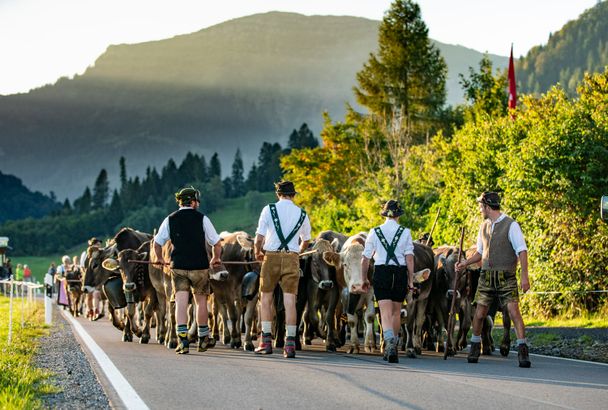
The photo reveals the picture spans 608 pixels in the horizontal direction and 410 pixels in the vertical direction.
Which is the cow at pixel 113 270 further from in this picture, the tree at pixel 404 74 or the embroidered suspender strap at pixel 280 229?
the tree at pixel 404 74

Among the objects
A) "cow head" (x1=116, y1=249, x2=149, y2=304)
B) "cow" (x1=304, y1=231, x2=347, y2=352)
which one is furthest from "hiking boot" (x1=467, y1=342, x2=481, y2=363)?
"cow head" (x1=116, y1=249, x2=149, y2=304)

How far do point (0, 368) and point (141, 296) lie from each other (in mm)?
6634

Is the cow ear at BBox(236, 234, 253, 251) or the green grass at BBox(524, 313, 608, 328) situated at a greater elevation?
the cow ear at BBox(236, 234, 253, 251)

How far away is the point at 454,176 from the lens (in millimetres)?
33969

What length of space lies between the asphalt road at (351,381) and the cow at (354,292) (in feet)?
1.69

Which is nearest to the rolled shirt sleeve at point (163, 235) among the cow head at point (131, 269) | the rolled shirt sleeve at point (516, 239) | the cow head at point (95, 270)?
the cow head at point (131, 269)

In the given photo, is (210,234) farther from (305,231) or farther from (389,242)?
(389,242)

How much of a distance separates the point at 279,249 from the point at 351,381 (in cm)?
416

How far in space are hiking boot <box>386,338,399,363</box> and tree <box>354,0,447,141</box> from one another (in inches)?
2391

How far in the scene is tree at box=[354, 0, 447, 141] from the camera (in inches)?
2970

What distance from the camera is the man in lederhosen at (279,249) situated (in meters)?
15.5

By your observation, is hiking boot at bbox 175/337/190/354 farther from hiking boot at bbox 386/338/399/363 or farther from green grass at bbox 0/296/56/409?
hiking boot at bbox 386/338/399/363

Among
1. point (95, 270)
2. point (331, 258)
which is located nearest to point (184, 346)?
point (331, 258)

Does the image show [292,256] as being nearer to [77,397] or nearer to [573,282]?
[77,397]
